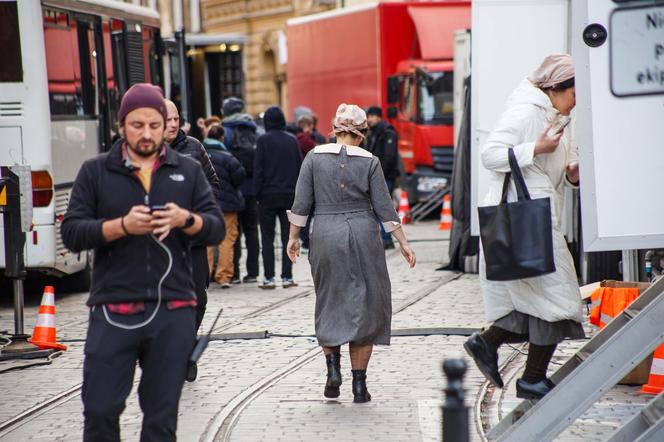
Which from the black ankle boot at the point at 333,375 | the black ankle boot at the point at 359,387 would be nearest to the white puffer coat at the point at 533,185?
the black ankle boot at the point at 359,387

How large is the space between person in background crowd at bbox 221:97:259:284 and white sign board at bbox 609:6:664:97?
8.77 metres

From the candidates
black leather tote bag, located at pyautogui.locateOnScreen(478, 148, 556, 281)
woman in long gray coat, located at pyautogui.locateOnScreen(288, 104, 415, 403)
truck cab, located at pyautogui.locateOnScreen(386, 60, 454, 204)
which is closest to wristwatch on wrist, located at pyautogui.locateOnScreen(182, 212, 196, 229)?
black leather tote bag, located at pyautogui.locateOnScreen(478, 148, 556, 281)

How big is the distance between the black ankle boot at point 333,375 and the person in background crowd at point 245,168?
6514mm

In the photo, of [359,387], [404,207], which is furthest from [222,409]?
[404,207]

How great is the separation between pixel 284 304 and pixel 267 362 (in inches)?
136

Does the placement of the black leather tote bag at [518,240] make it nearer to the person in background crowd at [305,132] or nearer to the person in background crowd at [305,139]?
the person in background crowd at [305,139]

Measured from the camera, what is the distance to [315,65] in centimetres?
2906

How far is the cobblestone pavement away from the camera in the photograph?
24.0ft

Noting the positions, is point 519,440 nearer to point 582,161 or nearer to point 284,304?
point 582,161

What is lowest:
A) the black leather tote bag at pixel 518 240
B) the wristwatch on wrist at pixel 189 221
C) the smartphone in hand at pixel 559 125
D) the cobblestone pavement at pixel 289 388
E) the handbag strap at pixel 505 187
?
the cobblestone pavement at pixel 289 388

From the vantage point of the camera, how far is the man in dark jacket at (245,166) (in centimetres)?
1501

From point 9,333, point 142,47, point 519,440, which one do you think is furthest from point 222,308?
point 519,440

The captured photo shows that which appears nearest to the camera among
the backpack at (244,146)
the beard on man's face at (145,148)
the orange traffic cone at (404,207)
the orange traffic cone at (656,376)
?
the beard on man's face at (145,148)

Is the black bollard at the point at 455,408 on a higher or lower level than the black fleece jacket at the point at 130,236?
lower
